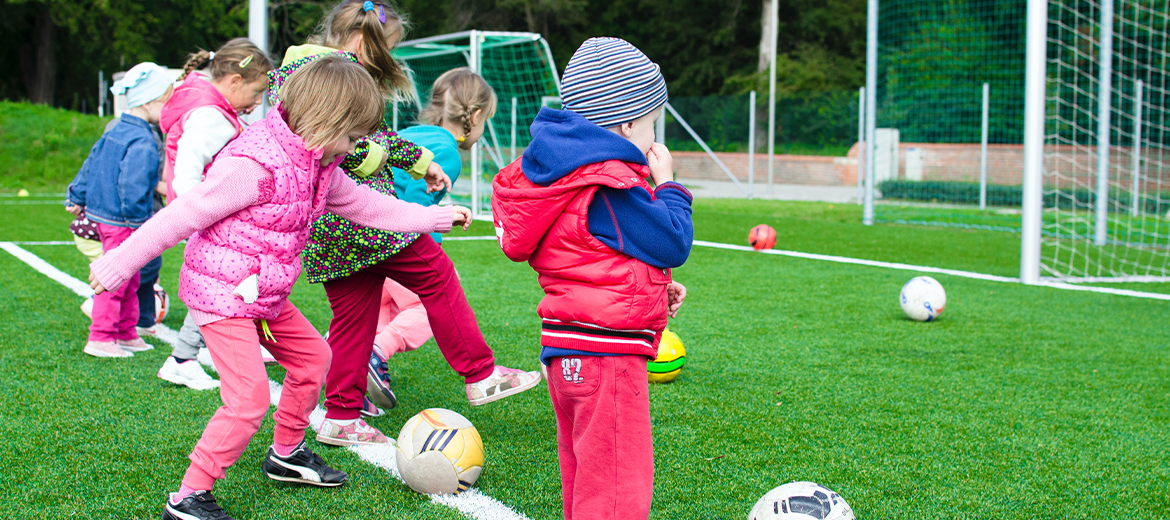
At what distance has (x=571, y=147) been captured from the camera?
6.79 feet

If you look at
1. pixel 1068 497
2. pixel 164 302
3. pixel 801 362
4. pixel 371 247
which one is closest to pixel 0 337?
pixel 164 302

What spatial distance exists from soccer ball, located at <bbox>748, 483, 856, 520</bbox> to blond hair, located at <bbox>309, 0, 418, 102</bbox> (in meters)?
2.11

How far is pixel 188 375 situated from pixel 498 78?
45.1 feet

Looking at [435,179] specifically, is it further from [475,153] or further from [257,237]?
[475,153]

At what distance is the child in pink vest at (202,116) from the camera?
3.66m

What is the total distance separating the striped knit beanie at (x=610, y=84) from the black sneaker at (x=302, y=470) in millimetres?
1606

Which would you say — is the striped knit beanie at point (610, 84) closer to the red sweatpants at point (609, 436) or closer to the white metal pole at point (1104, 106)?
the red sweatpants at point (609, 436)

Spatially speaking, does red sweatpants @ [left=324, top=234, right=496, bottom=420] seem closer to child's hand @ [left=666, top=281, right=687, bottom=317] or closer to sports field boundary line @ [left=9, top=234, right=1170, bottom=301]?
child's hand @ [left=666, top=281, right=687, bottom=317]

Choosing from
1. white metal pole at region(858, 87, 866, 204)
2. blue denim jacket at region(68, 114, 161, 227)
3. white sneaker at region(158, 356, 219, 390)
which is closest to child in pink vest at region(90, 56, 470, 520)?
white sneaker at region(158, 356, 219, 390)

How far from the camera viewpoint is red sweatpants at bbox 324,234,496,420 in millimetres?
3490

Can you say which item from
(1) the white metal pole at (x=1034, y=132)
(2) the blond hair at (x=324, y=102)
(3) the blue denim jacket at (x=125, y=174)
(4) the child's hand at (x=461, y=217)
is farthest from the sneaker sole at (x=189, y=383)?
(1) the white metal pole at (x=1034, y=132)

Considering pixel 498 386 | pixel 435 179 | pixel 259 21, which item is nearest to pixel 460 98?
pixel 435 179

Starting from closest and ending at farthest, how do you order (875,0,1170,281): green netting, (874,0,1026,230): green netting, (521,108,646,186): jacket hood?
1. (521,108,646,186): jacket hood
2. (875,0,1170,281): green netting
3. (874,0,1026,230): green netting

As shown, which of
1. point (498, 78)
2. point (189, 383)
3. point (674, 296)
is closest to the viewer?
point (674, 296)
